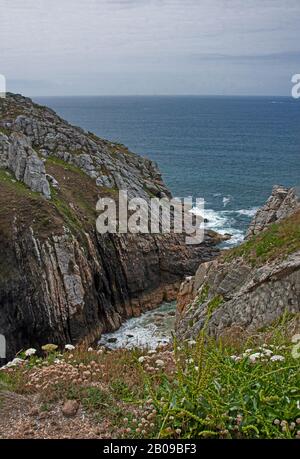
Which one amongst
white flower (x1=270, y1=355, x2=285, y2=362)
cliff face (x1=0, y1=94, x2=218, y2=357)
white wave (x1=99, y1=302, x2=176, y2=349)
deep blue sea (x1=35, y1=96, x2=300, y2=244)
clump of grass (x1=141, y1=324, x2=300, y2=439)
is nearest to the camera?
clump of grass (x1=141, y1=324, x2=300, y2=439)

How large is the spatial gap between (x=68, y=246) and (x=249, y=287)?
2087 cm

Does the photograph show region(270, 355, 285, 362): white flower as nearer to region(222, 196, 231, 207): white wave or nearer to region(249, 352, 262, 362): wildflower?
region(249, 352, 262, 362): wildflower

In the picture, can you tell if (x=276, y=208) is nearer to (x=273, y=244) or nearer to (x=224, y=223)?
(x=273, y=244)

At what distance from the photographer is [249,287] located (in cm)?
1892

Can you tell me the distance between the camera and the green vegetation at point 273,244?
20.0 meters

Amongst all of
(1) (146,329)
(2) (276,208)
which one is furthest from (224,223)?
(2) (276,208)

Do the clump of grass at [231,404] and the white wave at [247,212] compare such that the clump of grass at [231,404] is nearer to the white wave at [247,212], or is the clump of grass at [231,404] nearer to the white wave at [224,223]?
the white wave at [224,223]

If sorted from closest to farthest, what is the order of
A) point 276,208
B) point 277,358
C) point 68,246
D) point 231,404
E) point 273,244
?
1. point 231,404
2. point 277,358
3. point 273,244
4. point 276,208
5. point 68,246

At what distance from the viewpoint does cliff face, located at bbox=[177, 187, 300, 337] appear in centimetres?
1748

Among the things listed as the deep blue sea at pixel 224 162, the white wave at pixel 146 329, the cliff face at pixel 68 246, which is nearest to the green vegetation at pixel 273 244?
the white wave at pixel 146 329

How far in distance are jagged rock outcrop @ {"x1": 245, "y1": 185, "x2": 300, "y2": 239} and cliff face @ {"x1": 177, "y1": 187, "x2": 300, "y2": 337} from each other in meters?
3.88

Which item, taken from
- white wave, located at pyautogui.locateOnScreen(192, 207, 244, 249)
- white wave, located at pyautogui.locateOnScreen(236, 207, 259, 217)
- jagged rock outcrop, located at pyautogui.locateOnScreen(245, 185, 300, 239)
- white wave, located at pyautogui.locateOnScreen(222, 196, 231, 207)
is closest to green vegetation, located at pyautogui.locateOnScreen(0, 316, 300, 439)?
jagged rock outcrop, located at pyautogui.locateOnScreen(245, 185, 300, 239)

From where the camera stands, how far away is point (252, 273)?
2019cm
